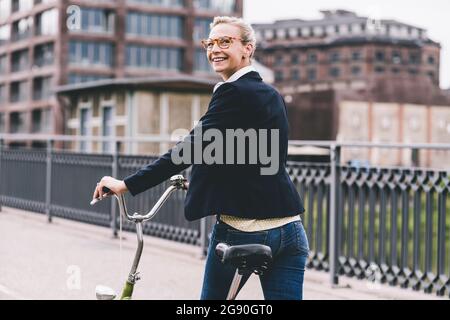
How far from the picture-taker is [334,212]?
841 cm

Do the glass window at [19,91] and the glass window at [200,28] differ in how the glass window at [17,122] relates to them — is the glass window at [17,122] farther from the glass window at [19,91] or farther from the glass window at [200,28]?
the glass window at [200,28]

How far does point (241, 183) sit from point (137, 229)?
0.49m

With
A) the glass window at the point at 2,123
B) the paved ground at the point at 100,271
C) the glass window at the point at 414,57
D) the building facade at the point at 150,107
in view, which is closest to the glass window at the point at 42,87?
the glass window at the point at 2,123

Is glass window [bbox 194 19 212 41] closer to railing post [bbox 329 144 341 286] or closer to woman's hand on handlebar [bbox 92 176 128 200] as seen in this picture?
railing post [bbox 329 144 341 286]

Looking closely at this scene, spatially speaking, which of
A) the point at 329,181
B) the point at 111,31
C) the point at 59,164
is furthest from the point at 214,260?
the point at 111,31

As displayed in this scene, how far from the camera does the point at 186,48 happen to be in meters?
81.4

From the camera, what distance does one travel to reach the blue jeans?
11.9 feet

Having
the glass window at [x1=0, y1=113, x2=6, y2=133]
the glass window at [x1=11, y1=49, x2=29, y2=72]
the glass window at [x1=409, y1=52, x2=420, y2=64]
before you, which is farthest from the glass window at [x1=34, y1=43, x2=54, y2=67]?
the glass window at [x1=409, y1=52, x2=420, y2=64]

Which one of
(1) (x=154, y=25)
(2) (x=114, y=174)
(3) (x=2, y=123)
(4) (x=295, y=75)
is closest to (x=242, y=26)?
(2) (x=114, y=174)

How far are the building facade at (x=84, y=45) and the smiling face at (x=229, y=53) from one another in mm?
68342

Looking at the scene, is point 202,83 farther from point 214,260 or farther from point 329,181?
point 214,260

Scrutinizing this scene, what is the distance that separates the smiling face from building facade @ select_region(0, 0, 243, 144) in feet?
224

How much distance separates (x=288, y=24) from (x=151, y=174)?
135 metres

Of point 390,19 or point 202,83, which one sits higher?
point 390,19
